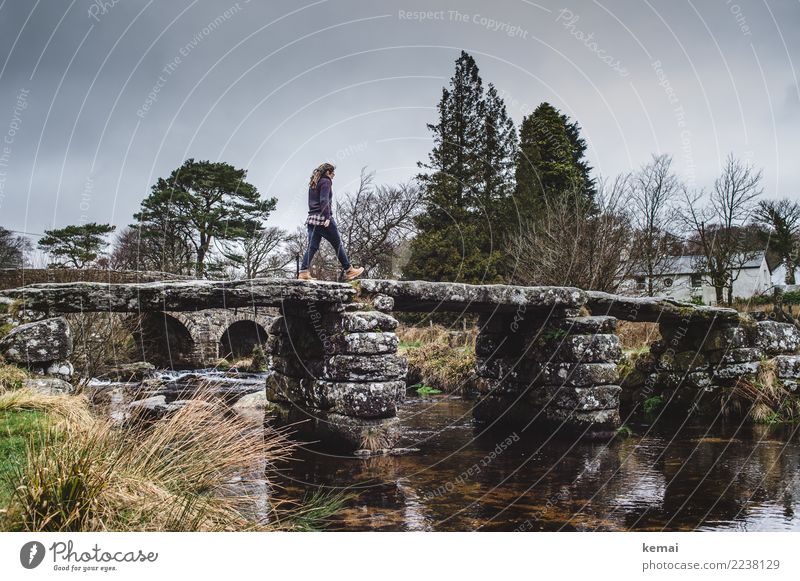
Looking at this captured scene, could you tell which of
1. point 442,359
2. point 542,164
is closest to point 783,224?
point 442,359

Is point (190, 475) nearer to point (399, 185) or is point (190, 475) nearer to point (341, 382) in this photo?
point (341, 382)

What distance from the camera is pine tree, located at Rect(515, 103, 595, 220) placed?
2184 centimetres

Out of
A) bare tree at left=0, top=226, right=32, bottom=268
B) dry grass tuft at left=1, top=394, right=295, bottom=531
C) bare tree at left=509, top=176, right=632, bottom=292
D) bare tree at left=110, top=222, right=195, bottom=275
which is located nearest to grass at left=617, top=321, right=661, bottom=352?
bare tree at left=509, top=176, right=632, bottom=292

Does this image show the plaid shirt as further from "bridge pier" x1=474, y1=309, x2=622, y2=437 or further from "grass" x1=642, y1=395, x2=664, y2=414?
"grass" x1=642, y1=395, x2=664, y2=414

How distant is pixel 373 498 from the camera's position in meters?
5.53

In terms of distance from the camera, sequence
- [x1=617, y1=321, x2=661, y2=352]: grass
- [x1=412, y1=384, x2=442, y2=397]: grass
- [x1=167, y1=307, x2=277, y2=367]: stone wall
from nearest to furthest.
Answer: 1. [x1=412, y1=384, x2=442, y2=397]: grass
2. [x1=617, y1=321, x2=661, y2=352]: grass
3. [x1=167, y1=307, x2=277, y2=367]: stone wall

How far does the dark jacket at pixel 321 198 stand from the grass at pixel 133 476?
3.52 m

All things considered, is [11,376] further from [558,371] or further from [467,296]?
[558,371]

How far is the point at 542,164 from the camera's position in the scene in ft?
76.6

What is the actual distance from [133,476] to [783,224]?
1404 cm

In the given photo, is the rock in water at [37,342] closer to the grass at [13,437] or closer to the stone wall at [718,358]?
the grass at [13,437]

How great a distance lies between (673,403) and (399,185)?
60.9ft

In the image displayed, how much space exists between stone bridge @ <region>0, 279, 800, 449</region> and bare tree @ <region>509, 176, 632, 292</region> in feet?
12.4
